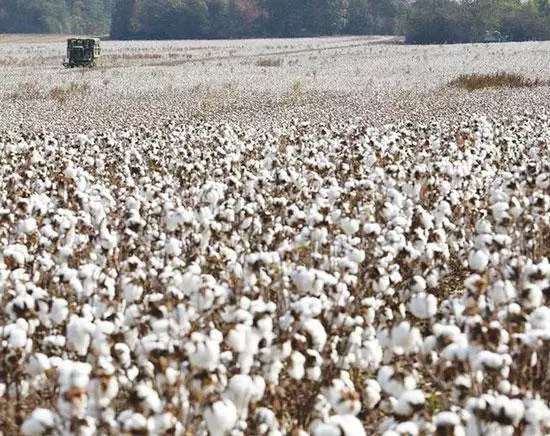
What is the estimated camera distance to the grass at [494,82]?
19.9 metres

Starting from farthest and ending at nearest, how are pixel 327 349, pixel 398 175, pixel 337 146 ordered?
pixel 337 146 → pixel 398 175 → pixel 327 349

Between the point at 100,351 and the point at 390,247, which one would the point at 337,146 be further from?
the point at 100,351

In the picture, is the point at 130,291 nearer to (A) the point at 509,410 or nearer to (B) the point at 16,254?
(B) the point at 16,254

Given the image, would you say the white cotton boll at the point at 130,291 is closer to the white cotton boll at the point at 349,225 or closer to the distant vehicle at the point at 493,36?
the white cotton boll at the point at 349,225

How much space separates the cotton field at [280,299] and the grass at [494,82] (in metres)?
11.3

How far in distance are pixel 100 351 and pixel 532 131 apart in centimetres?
827

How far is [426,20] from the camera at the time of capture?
252 ft

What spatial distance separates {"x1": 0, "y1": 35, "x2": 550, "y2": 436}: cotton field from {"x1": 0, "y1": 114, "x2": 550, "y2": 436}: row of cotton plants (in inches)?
0.5

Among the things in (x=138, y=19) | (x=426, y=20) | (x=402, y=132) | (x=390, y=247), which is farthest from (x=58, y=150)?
(x=138, y=19)

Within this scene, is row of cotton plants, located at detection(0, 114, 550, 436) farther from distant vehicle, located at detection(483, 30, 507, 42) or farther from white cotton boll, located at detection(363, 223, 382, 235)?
distant vehicle, located at detection(483, 30, 507, 42)

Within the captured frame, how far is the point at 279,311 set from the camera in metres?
4.13

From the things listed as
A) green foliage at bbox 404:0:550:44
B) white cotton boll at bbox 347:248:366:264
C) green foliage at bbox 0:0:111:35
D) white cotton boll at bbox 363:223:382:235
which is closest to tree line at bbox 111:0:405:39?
green foliage at bbox 404:0:550:44

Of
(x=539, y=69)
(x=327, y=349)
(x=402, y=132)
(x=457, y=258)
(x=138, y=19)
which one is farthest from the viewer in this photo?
(x=138, y=19)

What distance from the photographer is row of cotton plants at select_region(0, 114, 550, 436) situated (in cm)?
272
